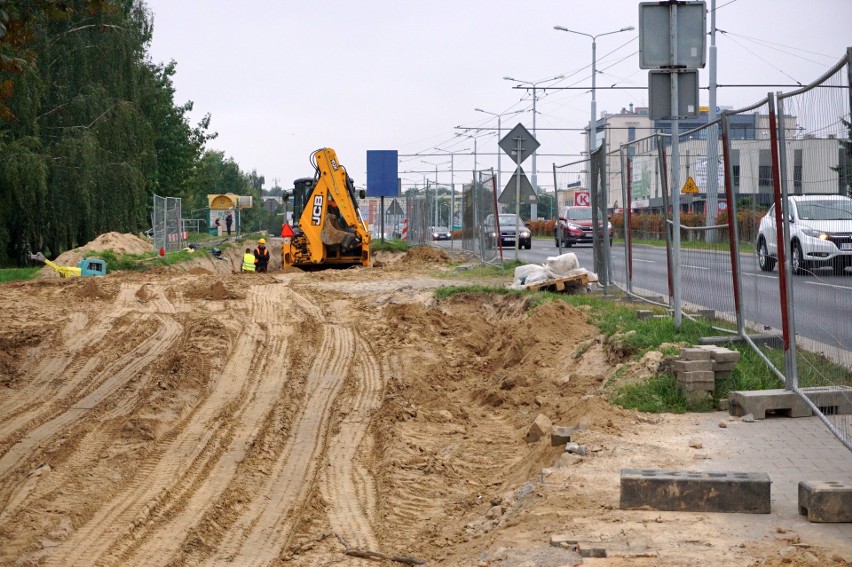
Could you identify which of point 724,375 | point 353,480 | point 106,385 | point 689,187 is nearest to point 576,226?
point 689,187

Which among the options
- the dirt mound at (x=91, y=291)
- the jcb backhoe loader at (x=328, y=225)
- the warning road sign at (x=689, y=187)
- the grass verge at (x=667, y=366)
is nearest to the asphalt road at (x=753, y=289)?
the grass verge at (x=667, y=366)

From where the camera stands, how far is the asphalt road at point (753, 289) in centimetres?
702

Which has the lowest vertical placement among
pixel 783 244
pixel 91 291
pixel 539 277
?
pixel 91 291

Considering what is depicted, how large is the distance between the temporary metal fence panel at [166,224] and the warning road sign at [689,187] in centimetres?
2427

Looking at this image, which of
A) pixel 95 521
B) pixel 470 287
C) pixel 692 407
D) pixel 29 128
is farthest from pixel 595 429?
pixel 29 128

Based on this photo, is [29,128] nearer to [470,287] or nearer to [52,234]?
[52,234]

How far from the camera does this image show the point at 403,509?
25.4 ft

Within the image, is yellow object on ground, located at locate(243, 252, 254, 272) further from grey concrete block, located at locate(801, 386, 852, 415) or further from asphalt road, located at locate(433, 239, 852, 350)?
grey concrete block, located at locate(801, 386, 852, 415)

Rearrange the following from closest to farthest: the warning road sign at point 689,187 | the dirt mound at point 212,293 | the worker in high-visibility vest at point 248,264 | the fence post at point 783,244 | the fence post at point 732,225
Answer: the fence post at point 783,244, the fence post at point 732,225, the warning road sign at point 689,187, the dirt mound at point 212,293, the worker in high-visibility vest at point 248,264

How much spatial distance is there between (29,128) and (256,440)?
31.0 m

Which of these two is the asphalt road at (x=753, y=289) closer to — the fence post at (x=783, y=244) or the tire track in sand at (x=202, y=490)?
the fence post at (x=783, y=244)

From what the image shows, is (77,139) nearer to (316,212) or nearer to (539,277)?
(316,212)

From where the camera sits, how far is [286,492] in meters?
8.08

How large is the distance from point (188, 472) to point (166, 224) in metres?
28.3
